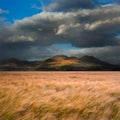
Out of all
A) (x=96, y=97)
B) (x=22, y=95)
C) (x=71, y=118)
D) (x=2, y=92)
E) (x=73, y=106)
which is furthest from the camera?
(x=2, y=92)

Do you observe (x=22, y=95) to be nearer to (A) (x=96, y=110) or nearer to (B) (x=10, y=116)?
(B) (x=10, y=116)

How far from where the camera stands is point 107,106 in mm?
11391

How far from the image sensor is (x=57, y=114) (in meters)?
11.2

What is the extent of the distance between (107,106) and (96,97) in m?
1.24

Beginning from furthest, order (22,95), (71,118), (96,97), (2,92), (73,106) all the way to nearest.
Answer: (2,92), (22,95), (96,97), (73,106), (71,118)

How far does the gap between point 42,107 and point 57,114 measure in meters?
0.93

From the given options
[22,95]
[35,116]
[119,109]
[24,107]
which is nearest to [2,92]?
[22,95]

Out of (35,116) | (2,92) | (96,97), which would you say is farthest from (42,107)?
(2,92)

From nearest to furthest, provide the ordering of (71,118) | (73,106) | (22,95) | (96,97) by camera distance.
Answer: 1. (71,118)
2. (73,106)
3. (96,97)
4. (22,95)

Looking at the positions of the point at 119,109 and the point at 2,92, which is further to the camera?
the point at 2,92

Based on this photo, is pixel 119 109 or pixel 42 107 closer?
pixel 119 109

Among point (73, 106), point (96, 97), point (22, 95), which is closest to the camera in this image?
point (73, 106)

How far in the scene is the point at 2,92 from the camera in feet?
52.6

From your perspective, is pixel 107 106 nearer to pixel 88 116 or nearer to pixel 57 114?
pixel 88 116
